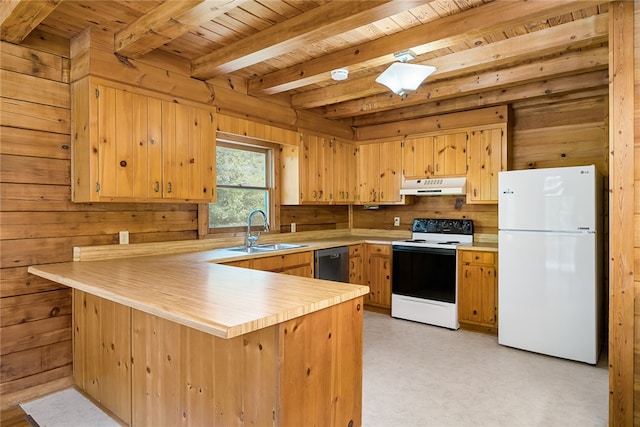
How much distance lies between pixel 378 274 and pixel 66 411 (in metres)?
3.17

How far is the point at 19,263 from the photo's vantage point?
2549 millimetres

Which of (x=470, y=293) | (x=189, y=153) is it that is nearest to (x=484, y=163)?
(x=470, y=293)

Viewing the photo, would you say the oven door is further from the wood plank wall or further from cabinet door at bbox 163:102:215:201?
the wood plank wall

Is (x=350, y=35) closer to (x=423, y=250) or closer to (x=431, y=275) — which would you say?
(x=423, y=250)

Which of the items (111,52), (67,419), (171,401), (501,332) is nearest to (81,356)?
(67,419)

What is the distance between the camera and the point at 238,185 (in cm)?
400

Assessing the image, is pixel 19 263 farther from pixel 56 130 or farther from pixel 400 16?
pixel 400 16

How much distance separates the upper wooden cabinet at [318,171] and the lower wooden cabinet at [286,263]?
779mm

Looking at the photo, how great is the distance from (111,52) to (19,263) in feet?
5.08

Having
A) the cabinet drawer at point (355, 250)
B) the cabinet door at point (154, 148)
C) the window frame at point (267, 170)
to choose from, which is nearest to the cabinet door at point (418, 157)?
the cabinet drawer at point (355, 250)

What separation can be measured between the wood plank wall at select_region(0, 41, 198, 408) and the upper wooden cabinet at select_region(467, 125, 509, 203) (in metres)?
3.59

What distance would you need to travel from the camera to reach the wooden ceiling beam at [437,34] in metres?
2.12

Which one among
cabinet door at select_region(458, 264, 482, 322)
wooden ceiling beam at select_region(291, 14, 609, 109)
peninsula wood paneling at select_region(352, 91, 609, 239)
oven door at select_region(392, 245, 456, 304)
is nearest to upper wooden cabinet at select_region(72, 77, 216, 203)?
wooden ceiling beam at select_region(291, 14, 609, 109)

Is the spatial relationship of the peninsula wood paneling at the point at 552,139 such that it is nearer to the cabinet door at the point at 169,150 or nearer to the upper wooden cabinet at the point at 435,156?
the upper wooden cabinet at the point at 435,156
